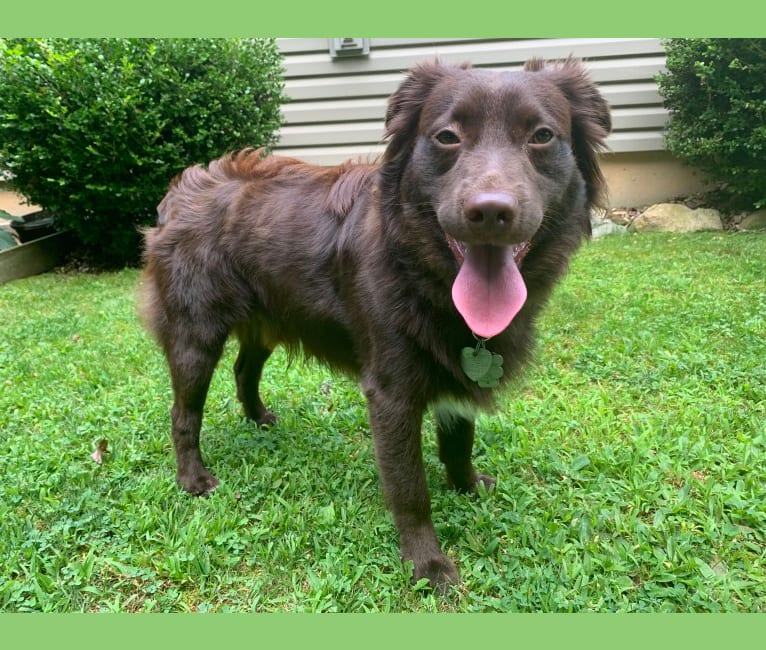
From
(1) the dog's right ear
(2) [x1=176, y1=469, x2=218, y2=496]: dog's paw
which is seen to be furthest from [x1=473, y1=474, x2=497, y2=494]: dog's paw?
(1) the dog's right ear

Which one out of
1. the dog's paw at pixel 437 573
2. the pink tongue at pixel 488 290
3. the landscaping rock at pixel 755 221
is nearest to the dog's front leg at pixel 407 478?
the dog's paw at pixel 437 573

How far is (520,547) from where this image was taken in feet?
8.10

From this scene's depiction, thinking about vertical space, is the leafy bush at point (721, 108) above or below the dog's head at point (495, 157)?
below

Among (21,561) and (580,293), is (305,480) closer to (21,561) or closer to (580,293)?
(21,561)

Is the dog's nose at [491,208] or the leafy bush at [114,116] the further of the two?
the leafy bush at [114,116]

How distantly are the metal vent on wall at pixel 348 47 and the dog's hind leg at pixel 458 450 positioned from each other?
7.03 metres

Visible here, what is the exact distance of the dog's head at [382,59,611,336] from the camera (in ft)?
6.16

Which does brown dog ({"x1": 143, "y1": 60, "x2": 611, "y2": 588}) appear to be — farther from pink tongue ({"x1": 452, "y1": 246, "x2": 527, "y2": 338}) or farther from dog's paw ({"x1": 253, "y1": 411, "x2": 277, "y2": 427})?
dog's paw ({"x1": 253, "y1": 411, "x2": 277, "y2": 427})

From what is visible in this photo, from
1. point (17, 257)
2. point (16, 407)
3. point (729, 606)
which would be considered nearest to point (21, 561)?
point (16, 407)

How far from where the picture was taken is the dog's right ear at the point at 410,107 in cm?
233

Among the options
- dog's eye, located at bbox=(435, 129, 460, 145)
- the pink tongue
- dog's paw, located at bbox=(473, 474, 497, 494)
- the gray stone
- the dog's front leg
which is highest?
dog's eye, located at bbox=(435, 129, 460, 145)

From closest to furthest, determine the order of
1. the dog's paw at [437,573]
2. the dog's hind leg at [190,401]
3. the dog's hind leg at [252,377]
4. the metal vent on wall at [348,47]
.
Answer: the dog's paw at [437,573], the dog's hind leg at [190,401], the dog's hind leg at [252,377], the metal vent on wall at [348,47]

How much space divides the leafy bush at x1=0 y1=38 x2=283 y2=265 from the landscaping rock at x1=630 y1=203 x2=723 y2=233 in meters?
5.53

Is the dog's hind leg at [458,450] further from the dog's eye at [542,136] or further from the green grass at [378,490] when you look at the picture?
the dog's eye at [542,136]
